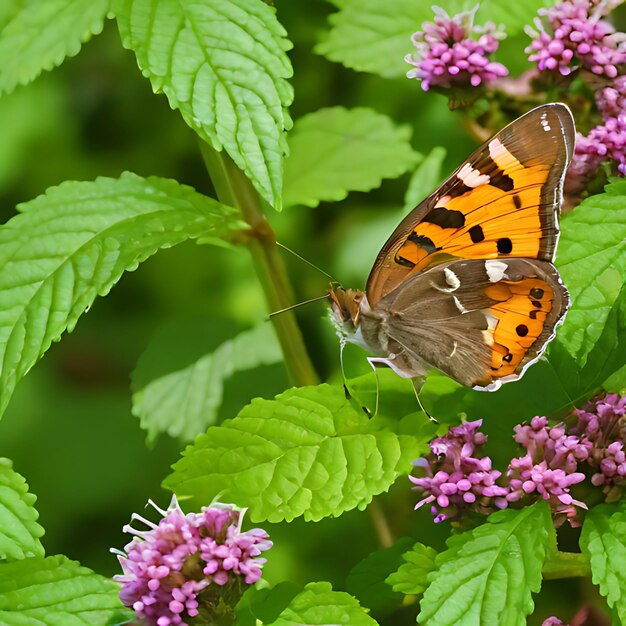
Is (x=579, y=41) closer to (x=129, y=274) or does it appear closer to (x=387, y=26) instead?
(x=387, y=26)

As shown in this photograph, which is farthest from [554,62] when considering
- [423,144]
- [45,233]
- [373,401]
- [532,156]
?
[45,233]

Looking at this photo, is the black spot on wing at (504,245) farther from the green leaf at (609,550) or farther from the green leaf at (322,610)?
the green leaf at (322,610)

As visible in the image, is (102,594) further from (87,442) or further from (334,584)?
(87,442)

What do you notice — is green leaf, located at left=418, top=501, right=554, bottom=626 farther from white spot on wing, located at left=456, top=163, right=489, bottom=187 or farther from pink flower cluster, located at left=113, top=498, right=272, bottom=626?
white spot on wing, located at left=456, top=163, right=489, bottom=187

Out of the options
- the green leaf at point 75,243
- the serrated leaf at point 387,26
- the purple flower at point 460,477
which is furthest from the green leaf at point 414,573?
the serrated leaf at point 387,26

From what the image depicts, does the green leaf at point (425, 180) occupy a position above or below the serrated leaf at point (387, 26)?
below
